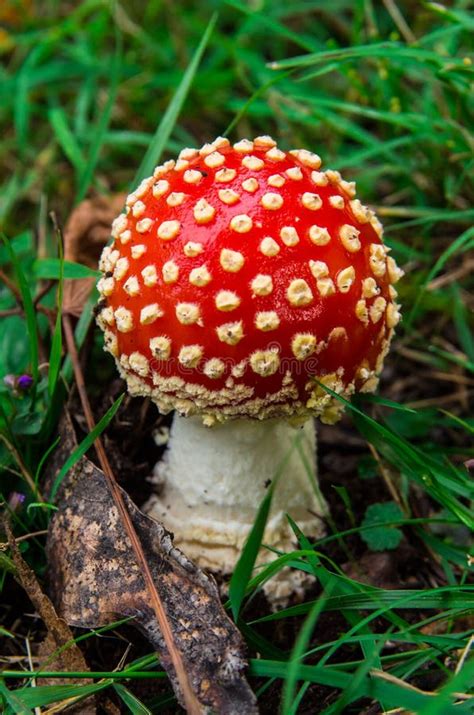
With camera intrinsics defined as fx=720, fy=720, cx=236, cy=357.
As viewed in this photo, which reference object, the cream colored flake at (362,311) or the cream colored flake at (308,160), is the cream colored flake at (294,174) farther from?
the cream colored flake at (362,311)

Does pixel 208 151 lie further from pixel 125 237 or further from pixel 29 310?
pixel 29 310

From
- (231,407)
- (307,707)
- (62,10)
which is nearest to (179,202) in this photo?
(231,407)

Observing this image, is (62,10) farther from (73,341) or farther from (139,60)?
(73,341)

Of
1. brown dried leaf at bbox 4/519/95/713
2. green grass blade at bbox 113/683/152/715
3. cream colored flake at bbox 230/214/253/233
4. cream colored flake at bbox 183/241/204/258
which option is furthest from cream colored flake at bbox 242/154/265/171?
green grass blade at bbox 113/683/152/715

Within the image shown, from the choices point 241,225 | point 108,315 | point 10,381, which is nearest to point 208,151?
point 241,225

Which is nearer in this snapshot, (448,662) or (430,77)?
(448,662)

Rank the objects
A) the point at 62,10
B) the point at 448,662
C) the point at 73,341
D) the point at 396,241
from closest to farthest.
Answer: the point at 448,662, the point at 73,341, the point at 396,241, the point at 62,10
